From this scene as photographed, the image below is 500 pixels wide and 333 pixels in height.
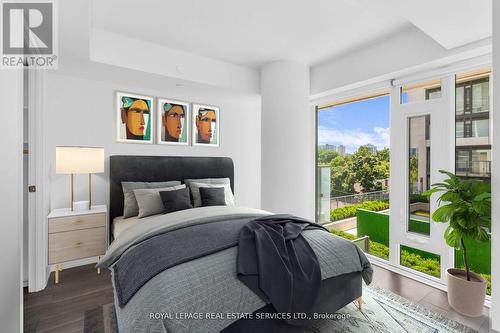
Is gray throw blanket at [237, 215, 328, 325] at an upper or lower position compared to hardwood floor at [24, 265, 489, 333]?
upper

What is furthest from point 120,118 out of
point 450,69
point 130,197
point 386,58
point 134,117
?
point 450,69

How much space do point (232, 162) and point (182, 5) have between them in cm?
242

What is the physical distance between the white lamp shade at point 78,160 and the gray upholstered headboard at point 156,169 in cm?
35

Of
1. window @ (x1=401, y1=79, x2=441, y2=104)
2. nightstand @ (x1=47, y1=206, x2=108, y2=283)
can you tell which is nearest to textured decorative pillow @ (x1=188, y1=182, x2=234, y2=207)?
nightstand @ (x1=47, y1=206, x2=108, y2=283)

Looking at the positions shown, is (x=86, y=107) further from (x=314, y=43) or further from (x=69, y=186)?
(x=314, y=43)

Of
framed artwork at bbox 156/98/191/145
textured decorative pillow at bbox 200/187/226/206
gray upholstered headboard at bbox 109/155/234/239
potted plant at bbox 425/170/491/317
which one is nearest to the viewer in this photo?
potted plant at bbox 425/170/491/317

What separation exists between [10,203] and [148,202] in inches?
68.7

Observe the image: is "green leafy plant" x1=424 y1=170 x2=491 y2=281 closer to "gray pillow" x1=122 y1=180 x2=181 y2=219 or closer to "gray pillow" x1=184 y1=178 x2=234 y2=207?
"gray pillow" x1=184 y1=178 x2=234 y2=207

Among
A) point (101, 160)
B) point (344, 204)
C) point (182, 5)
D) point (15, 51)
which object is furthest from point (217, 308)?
point (344, 204)

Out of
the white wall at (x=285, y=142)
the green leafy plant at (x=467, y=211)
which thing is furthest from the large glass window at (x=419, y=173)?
the white wall at (x=285, y=142)

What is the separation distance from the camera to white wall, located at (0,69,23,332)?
1.21m

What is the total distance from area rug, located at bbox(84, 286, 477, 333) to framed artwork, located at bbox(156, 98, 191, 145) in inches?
89.1

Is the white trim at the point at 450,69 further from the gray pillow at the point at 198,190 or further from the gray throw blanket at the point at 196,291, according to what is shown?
the gray pillow at the point at 198,190

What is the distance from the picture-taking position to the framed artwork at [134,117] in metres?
3.45
